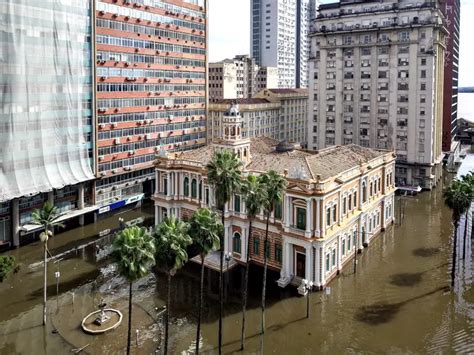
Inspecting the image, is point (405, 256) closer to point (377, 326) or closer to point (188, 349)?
point (377, 326)

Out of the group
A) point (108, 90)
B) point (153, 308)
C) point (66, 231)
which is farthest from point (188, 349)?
point (108, 90)

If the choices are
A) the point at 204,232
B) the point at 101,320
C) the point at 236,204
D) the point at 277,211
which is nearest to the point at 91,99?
the point at 236,204

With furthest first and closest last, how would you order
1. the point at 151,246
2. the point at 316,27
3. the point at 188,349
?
1. the point at 316,27
2. the point at 188,349
3. the point at 151,246

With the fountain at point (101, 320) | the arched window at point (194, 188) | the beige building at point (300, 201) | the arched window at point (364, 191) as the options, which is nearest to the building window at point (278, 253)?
the beige building at point (300, 201)

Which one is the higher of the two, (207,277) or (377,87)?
(377,87)

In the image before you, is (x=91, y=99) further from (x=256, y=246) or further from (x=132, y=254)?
(x=132, y=254)

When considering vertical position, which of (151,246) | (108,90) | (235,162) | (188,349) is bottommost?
(188,349)

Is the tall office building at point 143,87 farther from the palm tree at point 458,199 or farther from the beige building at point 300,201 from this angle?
the palm tree at point 458,199
